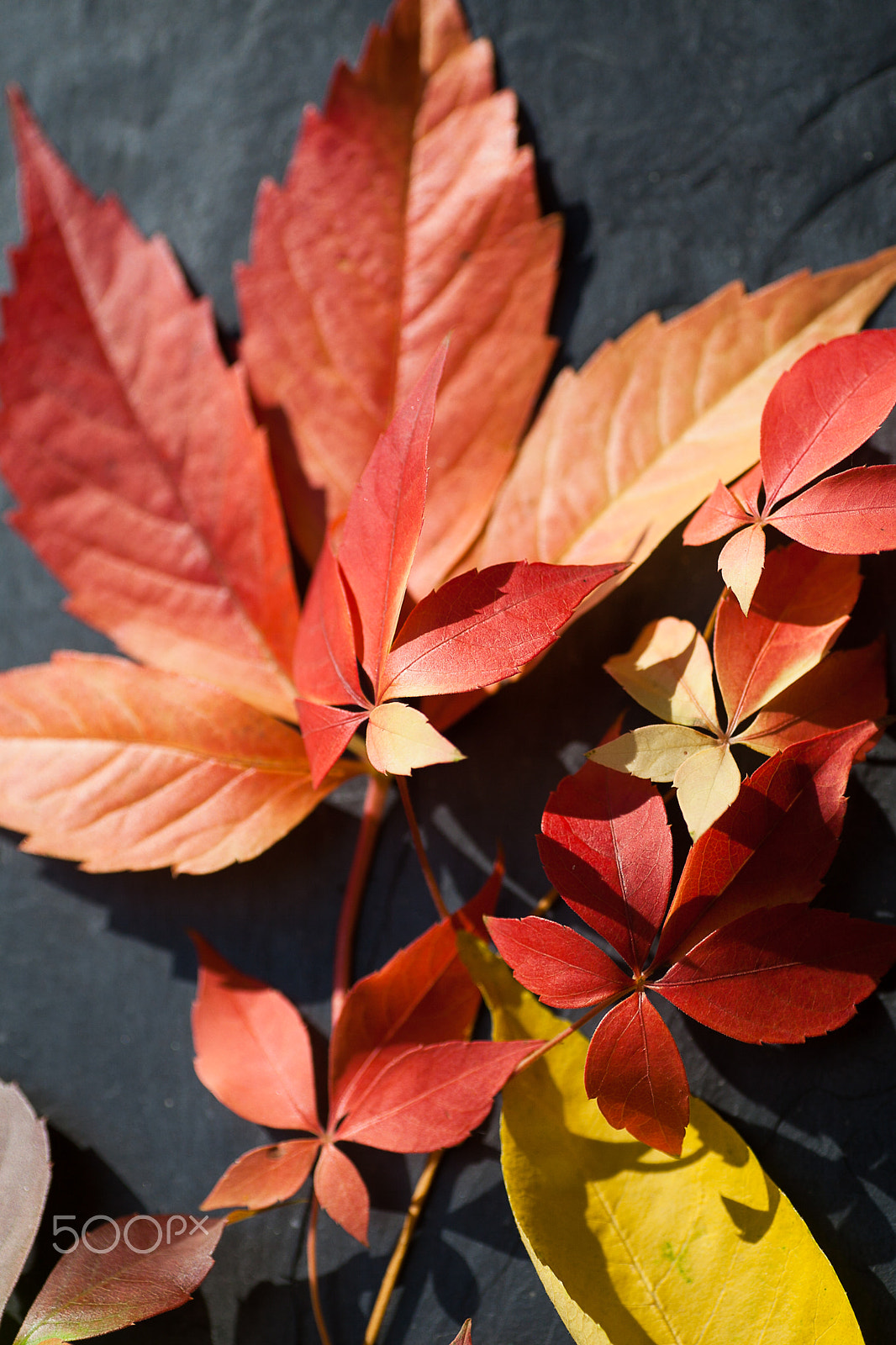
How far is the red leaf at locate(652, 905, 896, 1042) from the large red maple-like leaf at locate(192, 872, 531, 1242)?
3.2 inches

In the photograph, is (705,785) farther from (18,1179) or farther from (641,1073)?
(18,1179)

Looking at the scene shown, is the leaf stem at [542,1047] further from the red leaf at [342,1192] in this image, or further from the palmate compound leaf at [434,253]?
the palmate compound leaf at [434,253]

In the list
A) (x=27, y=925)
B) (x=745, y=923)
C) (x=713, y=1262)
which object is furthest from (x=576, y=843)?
(x=27, y=925)

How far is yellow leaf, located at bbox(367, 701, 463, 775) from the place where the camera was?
0.95 ft

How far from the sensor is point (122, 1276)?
0.39 meters

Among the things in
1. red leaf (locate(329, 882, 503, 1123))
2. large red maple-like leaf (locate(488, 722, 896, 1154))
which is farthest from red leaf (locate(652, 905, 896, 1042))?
red leaf (locate(329, 882, 503, 1123))

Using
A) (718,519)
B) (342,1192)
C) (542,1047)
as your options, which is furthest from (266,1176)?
(718,519)

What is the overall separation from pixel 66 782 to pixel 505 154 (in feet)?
1.28

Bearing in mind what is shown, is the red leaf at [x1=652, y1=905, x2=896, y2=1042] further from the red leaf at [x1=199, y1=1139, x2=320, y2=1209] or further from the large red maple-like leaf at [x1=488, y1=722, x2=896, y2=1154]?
the red leaf at [x1=199, y1=1139, x2=320, y2=1209]

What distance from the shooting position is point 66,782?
0.46 metres

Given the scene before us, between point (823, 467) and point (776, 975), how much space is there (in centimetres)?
19

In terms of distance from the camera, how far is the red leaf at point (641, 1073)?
333mm

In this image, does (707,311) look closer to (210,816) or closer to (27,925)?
(210,816)

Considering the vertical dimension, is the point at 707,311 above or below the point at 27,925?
above
